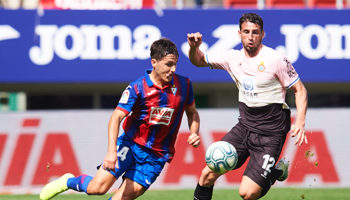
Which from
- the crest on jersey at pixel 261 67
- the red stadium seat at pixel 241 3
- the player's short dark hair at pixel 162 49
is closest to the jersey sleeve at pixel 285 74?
the crest on jersey at pixel 261 67

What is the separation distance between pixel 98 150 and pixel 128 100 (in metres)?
6.35

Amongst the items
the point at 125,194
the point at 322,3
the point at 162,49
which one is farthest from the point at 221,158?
the point at 322,3

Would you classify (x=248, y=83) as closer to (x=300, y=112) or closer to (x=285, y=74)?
(x=285, y=74)

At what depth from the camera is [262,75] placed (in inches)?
297

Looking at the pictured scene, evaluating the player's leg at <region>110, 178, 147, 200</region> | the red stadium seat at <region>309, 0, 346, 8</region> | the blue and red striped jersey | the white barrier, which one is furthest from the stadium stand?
the player's leg at <region>110, 178, 147, 200</region>

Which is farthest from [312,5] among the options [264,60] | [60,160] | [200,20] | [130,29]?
[264,60]

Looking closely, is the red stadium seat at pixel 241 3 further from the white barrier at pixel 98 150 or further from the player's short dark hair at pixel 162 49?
the player's short dark hair at pixel 162 49

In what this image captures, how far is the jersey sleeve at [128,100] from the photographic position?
23.4 ft

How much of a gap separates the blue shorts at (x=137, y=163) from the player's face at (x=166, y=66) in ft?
2.50

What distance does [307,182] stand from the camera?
523 inches

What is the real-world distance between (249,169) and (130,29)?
8.02 m

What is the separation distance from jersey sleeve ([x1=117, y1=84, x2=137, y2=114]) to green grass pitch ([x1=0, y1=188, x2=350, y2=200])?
3.83m

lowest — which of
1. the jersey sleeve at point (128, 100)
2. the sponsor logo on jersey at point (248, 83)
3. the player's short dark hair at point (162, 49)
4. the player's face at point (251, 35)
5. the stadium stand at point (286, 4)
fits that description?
the jersey sleeve at point (128, 100)

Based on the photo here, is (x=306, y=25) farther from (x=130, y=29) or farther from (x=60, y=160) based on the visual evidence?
(x=60, y=160)
